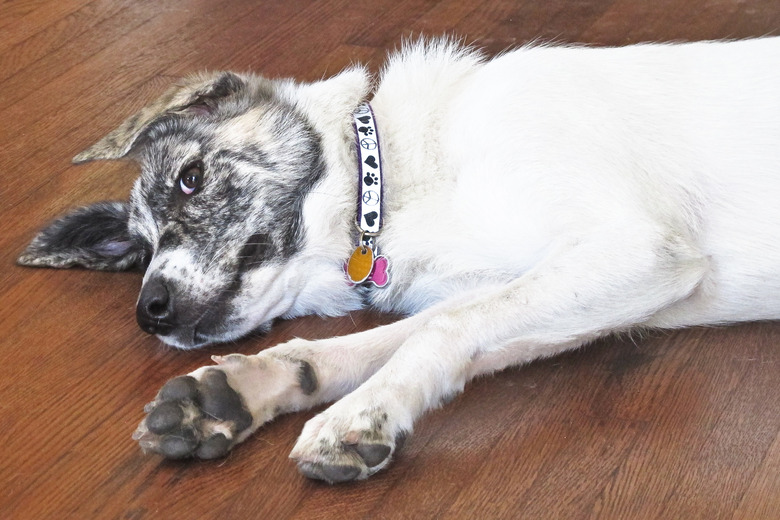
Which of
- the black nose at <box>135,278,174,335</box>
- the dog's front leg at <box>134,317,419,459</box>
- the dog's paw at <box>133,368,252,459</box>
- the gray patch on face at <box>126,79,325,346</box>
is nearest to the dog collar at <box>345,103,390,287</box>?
the gray patch on face at <box>126,79,325,346</box>

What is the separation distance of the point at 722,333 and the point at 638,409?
0.42m

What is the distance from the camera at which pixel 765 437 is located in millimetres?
2117

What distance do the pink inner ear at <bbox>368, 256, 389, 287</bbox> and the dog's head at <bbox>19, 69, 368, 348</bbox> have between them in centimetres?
9

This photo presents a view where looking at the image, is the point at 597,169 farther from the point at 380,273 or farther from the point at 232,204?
the point at 232,204

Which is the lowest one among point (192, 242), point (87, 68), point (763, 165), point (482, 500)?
point (482, 500)

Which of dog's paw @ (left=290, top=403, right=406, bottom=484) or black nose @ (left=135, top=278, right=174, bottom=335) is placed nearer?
dog's paw @ (left=290, top=403, right=406, bottom=484)

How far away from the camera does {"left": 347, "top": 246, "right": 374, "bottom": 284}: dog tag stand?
8.39 ft

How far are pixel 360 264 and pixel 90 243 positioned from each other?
0.89 meters

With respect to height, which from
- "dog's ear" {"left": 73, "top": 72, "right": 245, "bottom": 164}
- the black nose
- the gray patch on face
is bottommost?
the black nose

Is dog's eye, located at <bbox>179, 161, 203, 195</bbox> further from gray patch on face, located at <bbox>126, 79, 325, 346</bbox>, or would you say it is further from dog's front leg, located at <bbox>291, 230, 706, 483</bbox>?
dog's front leg, located at <bbox>291, 230, 706, 483</bbox>

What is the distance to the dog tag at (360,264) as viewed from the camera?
2.56 metres

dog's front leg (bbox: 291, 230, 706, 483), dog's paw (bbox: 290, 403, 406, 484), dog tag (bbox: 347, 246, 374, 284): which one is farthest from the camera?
dog tag (bbox: 347, 246, 374, 284)

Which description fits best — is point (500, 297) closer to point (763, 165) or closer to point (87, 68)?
point (763, 165)

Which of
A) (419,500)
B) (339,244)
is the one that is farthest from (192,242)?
(419,500)
